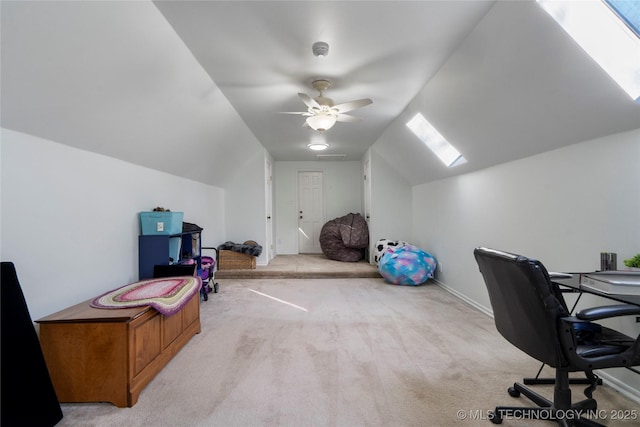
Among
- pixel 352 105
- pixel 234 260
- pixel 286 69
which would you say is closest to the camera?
pixel 286 69

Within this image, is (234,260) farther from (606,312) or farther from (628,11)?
(628,11)

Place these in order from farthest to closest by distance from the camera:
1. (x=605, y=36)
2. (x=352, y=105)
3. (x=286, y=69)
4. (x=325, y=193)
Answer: (x=325, y=193) → (x=352, y=105) → (x=286, y=69) → (x=605, y=36)

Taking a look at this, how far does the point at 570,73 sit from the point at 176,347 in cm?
344

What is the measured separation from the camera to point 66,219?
2127 mm

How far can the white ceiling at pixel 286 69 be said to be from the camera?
169 centimetres

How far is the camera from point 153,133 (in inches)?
111

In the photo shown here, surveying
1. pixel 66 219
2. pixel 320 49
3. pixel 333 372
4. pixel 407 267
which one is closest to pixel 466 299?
pixel 407 267

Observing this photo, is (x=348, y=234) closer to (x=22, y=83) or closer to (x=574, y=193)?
(x=574, y=193)

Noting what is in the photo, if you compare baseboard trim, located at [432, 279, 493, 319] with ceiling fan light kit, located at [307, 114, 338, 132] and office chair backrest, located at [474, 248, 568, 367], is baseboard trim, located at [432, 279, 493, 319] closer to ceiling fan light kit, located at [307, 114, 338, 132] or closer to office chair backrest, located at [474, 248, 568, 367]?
office chair backrest, located at [474, 248, 568, 367]

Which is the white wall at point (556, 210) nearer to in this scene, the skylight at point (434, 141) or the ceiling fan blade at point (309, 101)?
the skylight at point (434, 141)

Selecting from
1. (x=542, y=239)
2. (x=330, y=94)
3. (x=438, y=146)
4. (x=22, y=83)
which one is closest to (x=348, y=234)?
(x=438, y=146)

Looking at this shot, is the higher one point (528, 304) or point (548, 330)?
point (528, 304)

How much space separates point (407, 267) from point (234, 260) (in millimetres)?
3040

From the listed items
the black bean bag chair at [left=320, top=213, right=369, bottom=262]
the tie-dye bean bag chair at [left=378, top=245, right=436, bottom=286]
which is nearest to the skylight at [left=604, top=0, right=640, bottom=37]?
the tie-dye bean bag chair at [left=378, top=245, right=436, bottom=286]
